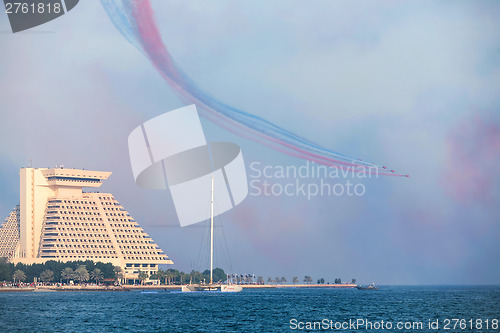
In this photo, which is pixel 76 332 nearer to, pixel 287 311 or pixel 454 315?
pixel 287 311

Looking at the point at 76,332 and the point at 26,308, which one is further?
the point at 26,308

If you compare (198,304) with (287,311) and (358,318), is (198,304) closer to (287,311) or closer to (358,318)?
(287,311)

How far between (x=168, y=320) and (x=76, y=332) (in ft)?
74.0

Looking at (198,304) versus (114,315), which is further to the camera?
(198,304)

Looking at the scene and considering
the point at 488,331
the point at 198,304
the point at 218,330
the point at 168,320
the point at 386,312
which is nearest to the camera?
the point at 488,331

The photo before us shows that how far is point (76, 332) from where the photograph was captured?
356ft

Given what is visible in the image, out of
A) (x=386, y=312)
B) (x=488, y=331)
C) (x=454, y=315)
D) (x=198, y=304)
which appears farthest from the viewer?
(x=198, y=304)

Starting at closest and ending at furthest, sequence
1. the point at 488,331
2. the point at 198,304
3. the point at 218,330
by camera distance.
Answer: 1. the point at 488,331
2. the point at 218,330
3. the point at 198,304

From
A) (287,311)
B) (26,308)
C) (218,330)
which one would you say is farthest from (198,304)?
(218,330)

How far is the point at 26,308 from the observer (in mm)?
153500

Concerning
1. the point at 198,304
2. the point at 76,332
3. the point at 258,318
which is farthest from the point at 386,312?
the point at 76,332

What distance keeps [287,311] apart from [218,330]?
4232 centimetres

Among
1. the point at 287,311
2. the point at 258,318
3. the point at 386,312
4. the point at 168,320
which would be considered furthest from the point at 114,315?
the point at 386,312

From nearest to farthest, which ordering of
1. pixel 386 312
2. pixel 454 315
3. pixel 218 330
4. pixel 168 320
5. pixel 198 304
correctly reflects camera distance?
pixel 218 330
pixel 168 320
pixel 454 315
pixel 386 312
pixel 198 304
